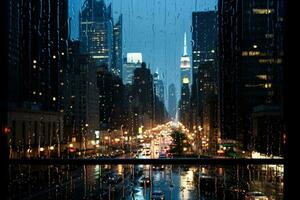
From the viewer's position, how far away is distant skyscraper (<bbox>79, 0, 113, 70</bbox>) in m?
70.1

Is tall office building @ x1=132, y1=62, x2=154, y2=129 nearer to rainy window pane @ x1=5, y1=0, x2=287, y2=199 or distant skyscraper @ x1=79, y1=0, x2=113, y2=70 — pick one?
distant skyscraper @ x1=79, y1=0, x2=113, y2=70

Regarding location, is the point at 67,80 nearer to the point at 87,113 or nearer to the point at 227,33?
the point at 87,113

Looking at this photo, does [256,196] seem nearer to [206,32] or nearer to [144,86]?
[206,32]

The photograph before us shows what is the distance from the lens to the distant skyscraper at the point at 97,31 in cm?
7010

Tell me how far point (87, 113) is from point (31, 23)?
20.2 meters

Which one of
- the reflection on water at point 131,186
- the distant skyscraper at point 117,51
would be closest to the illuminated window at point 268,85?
the reflection on water at point 131,186

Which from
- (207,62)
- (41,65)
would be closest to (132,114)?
(207,62)

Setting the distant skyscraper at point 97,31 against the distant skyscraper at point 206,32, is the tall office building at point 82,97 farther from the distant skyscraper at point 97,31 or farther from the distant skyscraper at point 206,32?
the distant skyscraper at point 206,32

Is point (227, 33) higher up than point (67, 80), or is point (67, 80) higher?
point (227, 33)

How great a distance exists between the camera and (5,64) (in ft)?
6.03

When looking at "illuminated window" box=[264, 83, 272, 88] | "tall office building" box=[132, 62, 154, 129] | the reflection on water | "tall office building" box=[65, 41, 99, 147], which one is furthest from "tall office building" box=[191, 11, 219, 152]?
the reflection on water

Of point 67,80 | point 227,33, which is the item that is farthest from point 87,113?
point 227,33

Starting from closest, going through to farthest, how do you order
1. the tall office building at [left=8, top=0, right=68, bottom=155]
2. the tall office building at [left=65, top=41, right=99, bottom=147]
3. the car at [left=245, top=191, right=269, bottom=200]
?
the car at [left=245, top=191, right=269, bottom=200], the tall office building at [left=8, top=0, right=68, bottom=155], the tall office building at [left=65, top=41, right=99, bottom=147]

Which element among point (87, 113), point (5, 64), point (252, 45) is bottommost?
point (87, 113)
